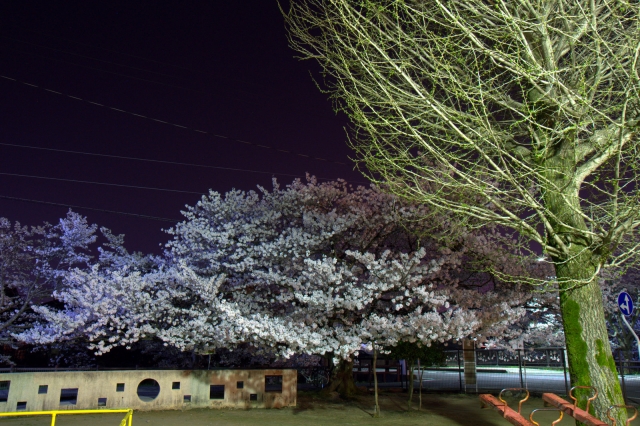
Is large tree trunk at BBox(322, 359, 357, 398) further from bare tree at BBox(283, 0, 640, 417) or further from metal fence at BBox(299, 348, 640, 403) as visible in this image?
bare tree at BBox(283, 0, 640, 417)

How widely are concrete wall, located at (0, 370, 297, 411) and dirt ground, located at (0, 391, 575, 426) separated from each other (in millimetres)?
355

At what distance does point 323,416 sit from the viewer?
11.9 meters

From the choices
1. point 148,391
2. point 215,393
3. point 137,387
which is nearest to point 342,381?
point 215,393

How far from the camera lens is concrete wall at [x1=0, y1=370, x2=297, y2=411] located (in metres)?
11.2

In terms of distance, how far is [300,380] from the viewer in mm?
22109

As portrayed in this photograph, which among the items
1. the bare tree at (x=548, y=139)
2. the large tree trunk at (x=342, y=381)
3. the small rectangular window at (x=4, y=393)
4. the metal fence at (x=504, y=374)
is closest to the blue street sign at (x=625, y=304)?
the bare tree at (x=548, y=139)

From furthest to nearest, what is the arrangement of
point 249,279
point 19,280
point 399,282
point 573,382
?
1. point 19,280
2. point 249,279
3. point 399,282
4. point 573,382

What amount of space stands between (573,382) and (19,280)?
2138 centimetres

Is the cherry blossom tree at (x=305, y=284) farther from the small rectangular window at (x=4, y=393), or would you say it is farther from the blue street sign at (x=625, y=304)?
the blue street sign at (x=625, y=304)

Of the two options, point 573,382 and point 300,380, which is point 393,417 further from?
point 300,380

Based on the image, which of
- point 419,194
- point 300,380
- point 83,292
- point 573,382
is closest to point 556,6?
A: point 419,194

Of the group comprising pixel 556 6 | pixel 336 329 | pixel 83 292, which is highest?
pixel 556 6

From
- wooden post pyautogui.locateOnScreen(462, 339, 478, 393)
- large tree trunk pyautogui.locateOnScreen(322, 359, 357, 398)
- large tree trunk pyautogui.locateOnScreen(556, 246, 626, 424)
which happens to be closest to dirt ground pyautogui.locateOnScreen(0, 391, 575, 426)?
large tree trunk pyautogui.locateOnScreen(322, 359, 357, 398)

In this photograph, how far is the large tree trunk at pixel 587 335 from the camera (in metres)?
7.13
